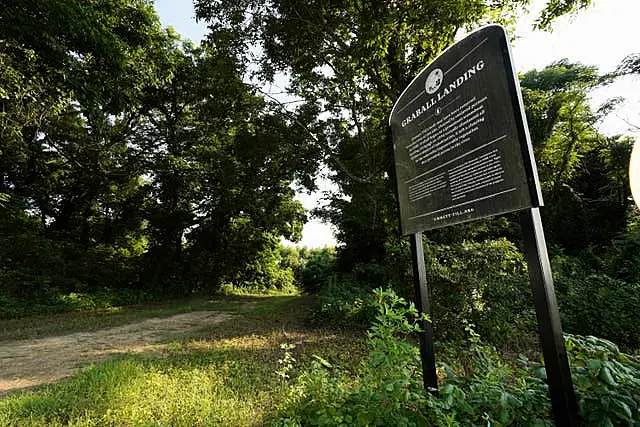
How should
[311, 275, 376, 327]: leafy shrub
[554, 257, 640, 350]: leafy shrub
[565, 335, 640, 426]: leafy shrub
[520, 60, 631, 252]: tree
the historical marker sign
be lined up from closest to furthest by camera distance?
[565, 335, 640, 426]: leafy shrub, the historical marker sign, [554, 257, 640, 350]: leafy shrub, [311, 275, 376, 327]: leafy shrub, [520, 60, 631, 252]: tree

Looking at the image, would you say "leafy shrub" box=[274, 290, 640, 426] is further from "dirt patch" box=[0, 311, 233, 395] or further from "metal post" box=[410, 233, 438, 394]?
"dirt patch" box=[0, 311, 233, 395]

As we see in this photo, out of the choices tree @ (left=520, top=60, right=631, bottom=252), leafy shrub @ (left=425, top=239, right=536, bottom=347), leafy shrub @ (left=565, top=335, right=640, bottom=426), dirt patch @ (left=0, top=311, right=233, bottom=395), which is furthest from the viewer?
tree @ (left=520, top=60, right=631, bottom=252)

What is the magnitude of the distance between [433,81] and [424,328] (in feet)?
6.73

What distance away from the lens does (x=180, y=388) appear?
10.6 ft

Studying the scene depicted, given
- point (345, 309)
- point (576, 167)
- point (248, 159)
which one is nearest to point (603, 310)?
point (345, 309)

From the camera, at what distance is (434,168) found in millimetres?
2438

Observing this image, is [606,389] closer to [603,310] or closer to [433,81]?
[433,81]

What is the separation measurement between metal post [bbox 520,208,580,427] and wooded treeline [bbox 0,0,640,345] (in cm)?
327

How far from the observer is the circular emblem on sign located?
2428 mm

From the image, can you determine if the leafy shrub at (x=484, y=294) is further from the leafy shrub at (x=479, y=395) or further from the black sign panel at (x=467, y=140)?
the leafy shrub at (x=479, y=395)

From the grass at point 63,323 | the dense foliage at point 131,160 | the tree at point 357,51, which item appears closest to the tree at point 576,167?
the tree at point 357,51

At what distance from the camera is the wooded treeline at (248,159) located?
5328 mm

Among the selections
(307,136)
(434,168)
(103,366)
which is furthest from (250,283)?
(434,168)

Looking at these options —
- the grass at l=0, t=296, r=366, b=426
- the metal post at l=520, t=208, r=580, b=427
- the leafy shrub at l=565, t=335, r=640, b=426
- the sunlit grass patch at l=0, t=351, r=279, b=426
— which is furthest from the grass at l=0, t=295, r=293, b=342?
the leafy shrub at l=565, t=335, r=640, b=426
